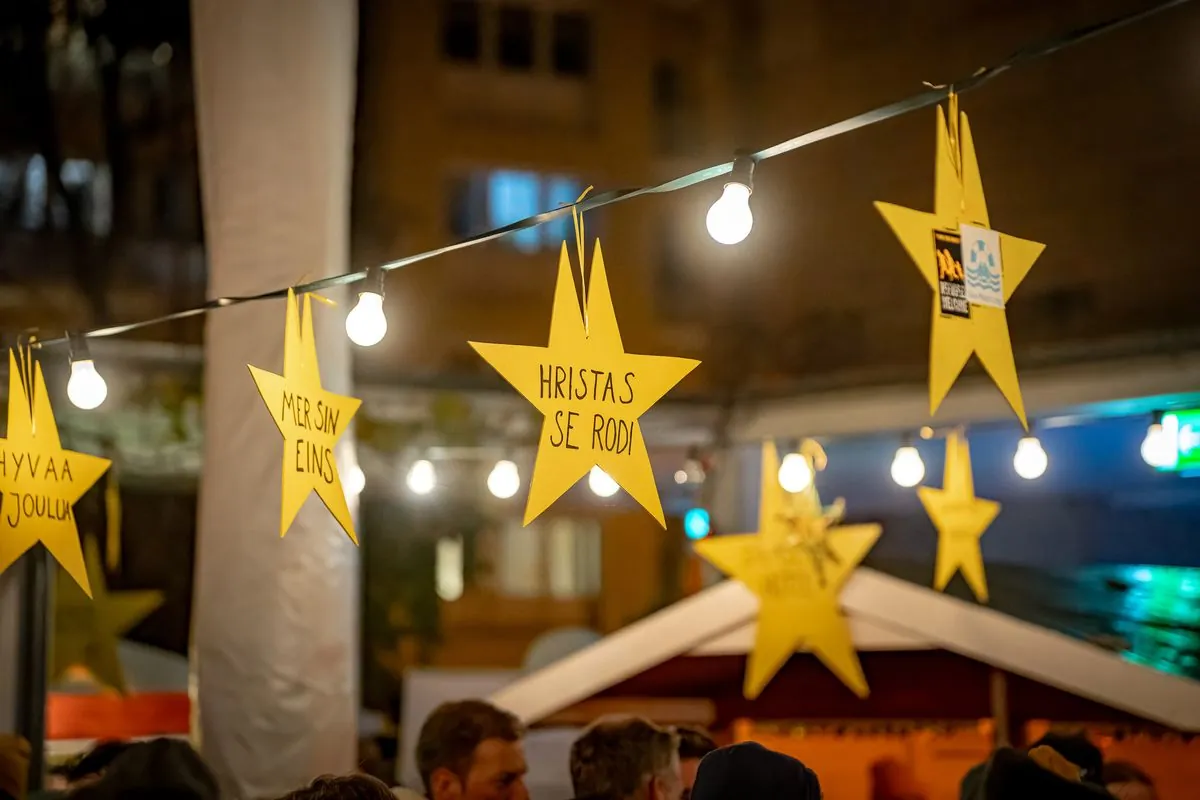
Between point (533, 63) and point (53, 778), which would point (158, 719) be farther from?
point (533, 63)

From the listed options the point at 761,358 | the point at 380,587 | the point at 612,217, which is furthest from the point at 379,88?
the point at 380,587

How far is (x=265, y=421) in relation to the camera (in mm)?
4129

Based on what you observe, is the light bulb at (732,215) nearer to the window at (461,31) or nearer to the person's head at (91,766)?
the person's head at (91,766)

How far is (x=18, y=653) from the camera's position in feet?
16.5

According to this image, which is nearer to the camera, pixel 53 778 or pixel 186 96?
pixel 53 778

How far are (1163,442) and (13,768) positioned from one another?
184 inches

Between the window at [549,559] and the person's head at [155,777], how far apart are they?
781 centimetres

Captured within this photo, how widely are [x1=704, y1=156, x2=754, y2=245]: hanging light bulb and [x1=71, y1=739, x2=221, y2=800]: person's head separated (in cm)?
226

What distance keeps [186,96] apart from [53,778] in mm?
4756

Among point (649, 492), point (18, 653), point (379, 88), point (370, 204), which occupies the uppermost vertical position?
point (379, 88)

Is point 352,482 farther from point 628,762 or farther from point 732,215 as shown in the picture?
point 732,215

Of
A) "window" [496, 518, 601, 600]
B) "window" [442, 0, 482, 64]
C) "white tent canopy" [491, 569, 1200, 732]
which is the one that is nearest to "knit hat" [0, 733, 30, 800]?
"white tent canopy" [491, 569, 1200, 732]

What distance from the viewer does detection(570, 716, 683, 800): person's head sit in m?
3.92

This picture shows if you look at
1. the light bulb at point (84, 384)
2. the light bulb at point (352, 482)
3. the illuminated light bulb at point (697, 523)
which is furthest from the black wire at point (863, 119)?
the illuminated light bulb at point (697, 523)
